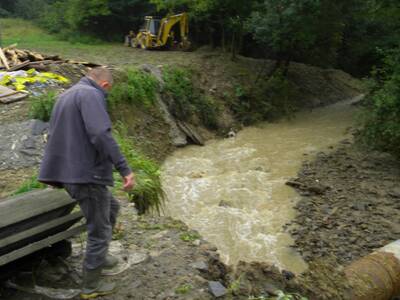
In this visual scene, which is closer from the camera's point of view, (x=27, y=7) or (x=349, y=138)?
(x=349, y=138)

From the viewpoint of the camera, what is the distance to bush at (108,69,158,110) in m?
13.0

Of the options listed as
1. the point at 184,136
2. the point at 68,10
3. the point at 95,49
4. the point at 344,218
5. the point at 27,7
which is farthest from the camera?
the point at 27,7

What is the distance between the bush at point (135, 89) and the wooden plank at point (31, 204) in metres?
7.82

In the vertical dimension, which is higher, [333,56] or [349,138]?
[333,56]

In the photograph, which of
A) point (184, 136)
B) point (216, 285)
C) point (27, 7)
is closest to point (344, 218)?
point (216, 285)

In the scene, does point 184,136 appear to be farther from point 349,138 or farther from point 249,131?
point 349,138

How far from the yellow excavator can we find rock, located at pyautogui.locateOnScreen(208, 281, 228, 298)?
1928 cm

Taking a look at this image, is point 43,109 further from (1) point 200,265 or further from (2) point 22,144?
(1) point 200,265

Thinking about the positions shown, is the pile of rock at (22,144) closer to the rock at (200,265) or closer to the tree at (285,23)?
the rock at (200,265)

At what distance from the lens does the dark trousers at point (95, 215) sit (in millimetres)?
4250

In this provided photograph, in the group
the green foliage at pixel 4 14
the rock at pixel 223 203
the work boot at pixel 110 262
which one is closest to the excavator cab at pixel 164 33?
the rock at pixel 223 203

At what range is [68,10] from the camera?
93.0ft

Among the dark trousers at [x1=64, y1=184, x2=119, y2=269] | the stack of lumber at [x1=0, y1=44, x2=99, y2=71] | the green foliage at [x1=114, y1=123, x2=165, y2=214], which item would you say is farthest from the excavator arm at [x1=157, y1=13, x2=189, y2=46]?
the dark trousers at [x1=64, y1=184, x2=119, y2=269]

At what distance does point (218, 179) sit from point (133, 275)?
709 centimetres
